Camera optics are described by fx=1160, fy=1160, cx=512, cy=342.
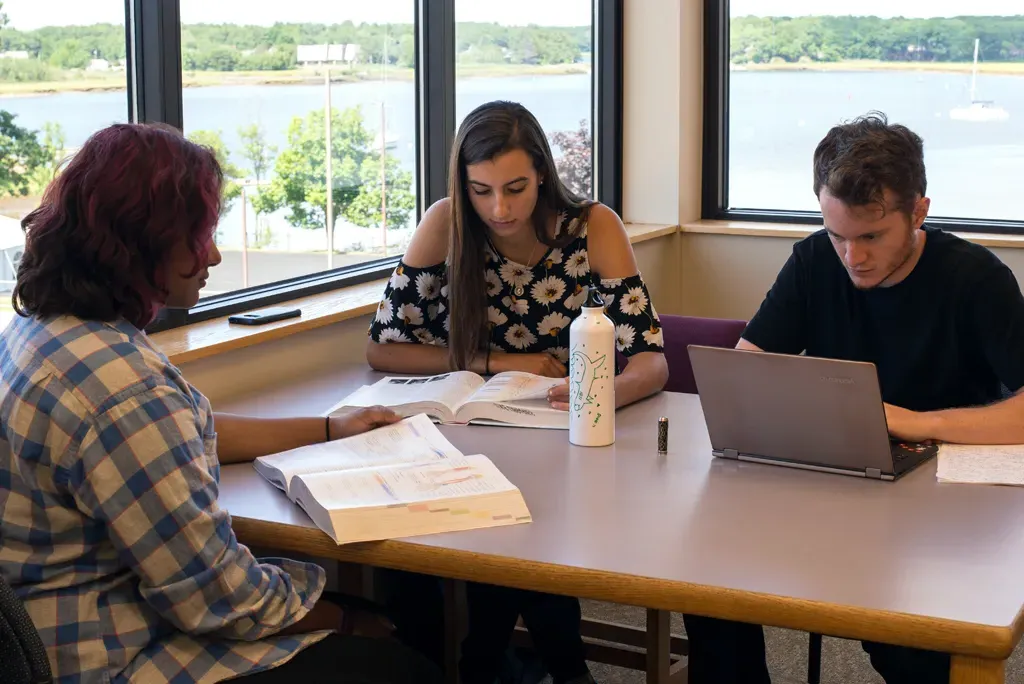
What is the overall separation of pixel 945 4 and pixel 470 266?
237 centimetres

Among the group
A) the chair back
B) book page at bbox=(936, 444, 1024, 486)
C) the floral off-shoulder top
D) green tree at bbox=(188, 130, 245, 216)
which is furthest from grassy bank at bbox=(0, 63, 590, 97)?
book page at bbox=(936, 444, 1024, 486)

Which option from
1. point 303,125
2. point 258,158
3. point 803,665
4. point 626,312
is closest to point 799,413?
point 626,312

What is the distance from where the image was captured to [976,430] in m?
1.76

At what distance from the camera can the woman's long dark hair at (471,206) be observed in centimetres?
226

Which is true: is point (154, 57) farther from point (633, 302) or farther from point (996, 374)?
point (996, 374)

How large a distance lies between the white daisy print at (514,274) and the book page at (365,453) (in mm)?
631

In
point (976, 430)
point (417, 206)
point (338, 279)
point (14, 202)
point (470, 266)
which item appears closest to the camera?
point (976, 430)

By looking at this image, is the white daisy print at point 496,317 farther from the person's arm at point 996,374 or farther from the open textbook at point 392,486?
the person's arm at point 996,374

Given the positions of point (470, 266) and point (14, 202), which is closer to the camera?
point (14, 202)

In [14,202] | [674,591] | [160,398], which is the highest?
[14,202]

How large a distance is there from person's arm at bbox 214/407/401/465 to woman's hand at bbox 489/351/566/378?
1.42ft

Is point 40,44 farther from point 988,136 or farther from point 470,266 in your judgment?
point 988,136

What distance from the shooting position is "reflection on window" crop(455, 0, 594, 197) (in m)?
3.49

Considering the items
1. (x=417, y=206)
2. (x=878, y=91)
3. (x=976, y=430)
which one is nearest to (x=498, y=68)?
(x=417, y=206)
